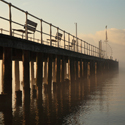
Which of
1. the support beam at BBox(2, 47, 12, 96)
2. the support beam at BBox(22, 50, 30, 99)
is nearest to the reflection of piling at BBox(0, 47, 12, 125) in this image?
the support beam at BBox(2, 47, 12, 96)

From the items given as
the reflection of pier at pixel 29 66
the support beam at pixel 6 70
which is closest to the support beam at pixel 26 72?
the reflection of pier at pixel 29 66

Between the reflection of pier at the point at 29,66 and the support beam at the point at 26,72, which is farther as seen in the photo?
the support beam at the point at 26,72

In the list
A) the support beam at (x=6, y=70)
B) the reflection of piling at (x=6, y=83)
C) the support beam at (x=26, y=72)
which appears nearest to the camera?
the reflection of piling at (x=6, y=83)

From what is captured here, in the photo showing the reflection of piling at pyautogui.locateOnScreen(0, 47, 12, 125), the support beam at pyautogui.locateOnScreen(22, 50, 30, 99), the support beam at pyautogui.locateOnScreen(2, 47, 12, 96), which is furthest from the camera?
the support beam at pyautogui.locateOnScreen(22, 50, 30, 99)

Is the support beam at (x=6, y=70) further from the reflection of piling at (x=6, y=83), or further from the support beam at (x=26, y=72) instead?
the support beam at (x=26, y=72)

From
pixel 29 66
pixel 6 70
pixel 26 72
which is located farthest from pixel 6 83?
pixel 29 66

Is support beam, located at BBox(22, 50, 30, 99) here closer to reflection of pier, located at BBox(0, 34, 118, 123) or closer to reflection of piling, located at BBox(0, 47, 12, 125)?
reflection of pier, located at BBox(0, 34, 118, 123)

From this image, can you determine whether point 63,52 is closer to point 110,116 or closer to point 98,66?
point 110,116

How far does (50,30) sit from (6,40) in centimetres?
696

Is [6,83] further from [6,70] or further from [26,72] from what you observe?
[26,72]

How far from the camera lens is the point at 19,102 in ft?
49.2

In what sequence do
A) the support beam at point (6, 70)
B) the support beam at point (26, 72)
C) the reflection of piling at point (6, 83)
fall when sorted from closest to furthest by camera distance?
the reflection of piling at point (6, 83)
the support beam at point (6, 70)
the support beam at point (26, 72)

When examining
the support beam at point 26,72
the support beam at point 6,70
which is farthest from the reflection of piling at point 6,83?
the support beam at point 26,72

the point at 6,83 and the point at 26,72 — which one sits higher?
the point at 26,72
